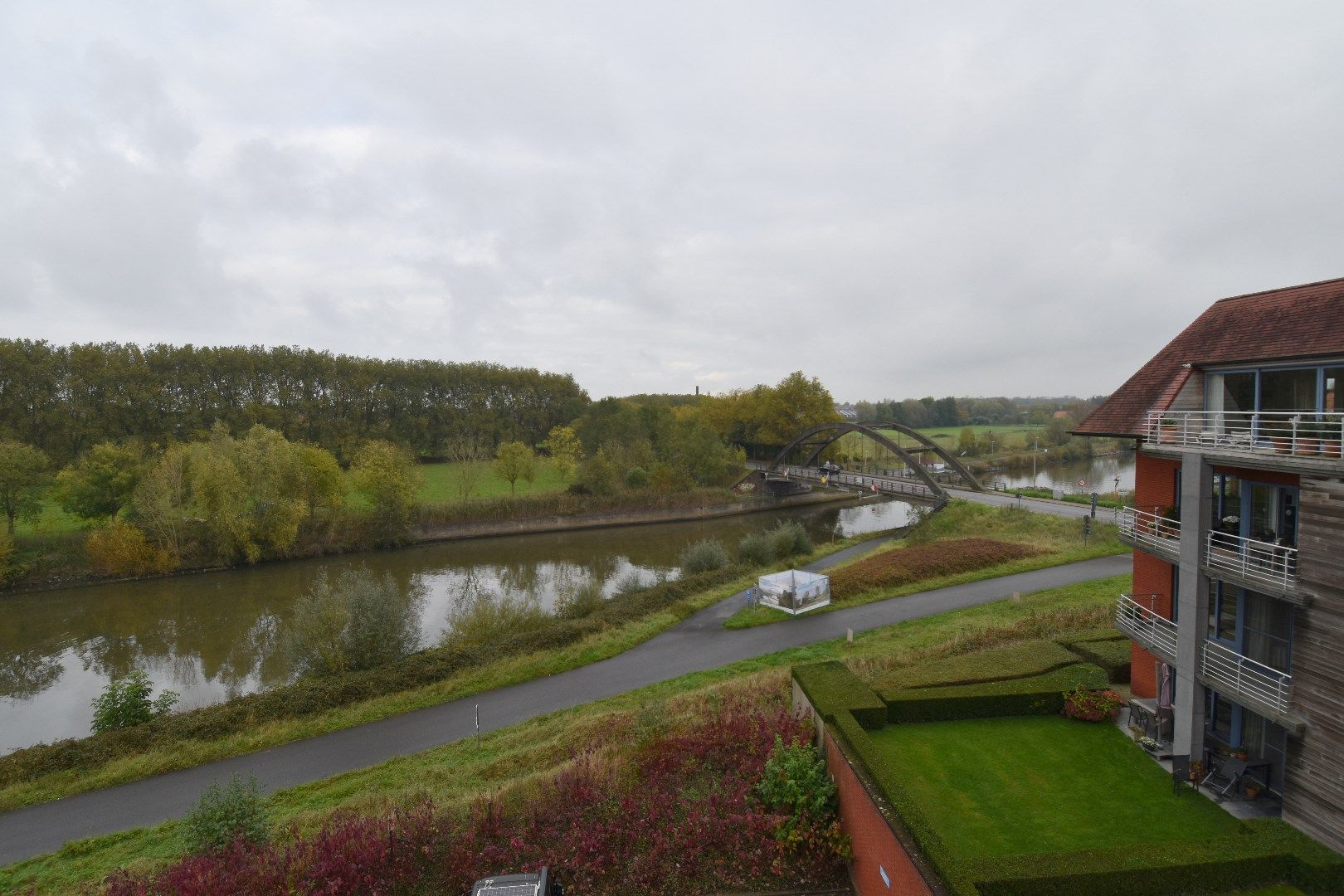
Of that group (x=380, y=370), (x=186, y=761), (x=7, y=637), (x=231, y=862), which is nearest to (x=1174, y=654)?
(x=231, y=862)

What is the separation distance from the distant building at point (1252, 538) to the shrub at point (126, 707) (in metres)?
21.1

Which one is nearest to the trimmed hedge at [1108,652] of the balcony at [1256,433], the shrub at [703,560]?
the balcony at [1256,433]

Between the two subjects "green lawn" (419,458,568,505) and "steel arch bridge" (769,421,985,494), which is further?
"green lawn" (419,458,568,505)

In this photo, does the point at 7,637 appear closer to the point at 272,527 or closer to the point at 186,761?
the point at 272,527

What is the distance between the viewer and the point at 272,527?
113 feet

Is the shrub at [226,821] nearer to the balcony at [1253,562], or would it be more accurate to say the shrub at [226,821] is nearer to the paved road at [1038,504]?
the balcony at [1253,562]

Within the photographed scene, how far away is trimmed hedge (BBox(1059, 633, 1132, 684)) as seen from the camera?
12.2m

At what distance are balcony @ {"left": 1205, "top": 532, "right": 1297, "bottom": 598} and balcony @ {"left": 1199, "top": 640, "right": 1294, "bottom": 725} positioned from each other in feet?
3.41

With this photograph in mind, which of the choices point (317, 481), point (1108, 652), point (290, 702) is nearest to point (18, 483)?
point (317, 481)

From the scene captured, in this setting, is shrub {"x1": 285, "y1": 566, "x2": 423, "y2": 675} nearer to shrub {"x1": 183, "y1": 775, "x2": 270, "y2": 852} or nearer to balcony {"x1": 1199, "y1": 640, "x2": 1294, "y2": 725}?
shrub {"x1": 183, "y1": 775, "x2": 270, "y2": 852}

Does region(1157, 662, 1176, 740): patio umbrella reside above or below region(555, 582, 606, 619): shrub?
above

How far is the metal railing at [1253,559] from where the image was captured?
24.1 feet

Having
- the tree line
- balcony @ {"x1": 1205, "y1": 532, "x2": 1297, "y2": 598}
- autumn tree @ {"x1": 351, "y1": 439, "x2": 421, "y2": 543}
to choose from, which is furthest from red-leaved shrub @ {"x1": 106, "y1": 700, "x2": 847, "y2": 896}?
the tree line

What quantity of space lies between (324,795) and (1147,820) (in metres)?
13.1
